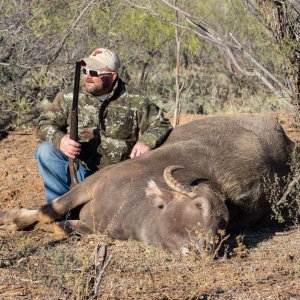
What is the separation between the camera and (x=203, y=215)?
6254mm

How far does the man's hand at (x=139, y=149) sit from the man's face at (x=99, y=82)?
69 centimetres

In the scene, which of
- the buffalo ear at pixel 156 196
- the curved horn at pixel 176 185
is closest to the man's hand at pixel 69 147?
the buffalo ear at pixel 156 196

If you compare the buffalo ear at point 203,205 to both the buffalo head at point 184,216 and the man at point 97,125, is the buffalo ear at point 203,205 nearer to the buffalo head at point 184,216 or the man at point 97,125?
the buffalo head at point 184,216

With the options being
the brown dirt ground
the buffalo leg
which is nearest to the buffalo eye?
the brown dirt ground

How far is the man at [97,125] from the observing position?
776 cm

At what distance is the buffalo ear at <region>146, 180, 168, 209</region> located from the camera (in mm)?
6586

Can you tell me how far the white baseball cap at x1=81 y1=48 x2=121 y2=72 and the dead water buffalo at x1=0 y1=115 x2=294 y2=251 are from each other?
955 millimetres

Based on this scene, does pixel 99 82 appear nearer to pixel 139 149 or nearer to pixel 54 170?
pixel 139 149

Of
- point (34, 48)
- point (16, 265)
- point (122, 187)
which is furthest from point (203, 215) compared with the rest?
point (34, 48)

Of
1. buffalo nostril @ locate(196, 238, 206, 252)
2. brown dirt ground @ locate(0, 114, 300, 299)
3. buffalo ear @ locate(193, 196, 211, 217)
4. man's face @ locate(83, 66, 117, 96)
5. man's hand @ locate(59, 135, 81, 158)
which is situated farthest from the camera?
man's face @ locate(83, 66, 117, 96)

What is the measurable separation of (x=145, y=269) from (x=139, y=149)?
2120 millimetres

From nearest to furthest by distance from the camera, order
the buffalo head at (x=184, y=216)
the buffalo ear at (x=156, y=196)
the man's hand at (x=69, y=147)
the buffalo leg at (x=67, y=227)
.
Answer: the buffalo head at (x=184, y=216) → the buffalo ear at (x=156, y=196) → the buffalo leg at (x=67, y=227) → the man's hand at (x=69, y=147)

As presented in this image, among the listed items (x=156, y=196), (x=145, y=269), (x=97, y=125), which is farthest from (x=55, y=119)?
(x=145, y=269)

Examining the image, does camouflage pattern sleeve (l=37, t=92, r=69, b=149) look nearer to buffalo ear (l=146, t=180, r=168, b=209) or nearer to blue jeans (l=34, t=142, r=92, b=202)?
blue jeans (l=34, t=142, r=92, b=202)
